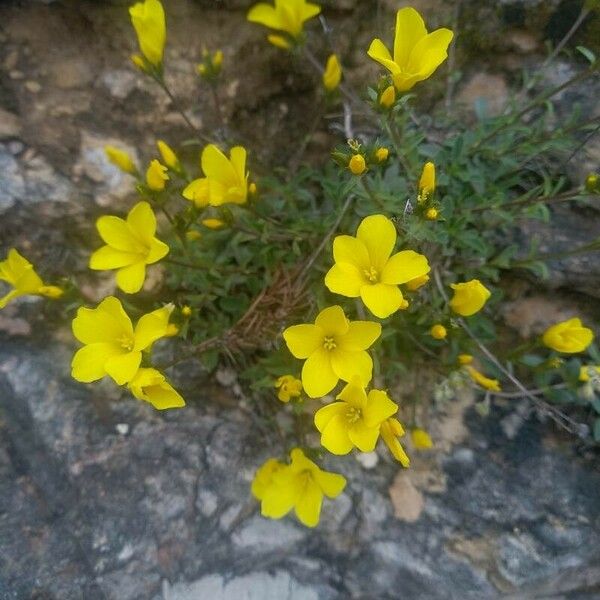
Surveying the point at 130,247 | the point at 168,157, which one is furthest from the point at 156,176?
the point at 130,247

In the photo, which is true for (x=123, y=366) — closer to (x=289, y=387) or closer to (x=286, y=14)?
(x=289, y=387)

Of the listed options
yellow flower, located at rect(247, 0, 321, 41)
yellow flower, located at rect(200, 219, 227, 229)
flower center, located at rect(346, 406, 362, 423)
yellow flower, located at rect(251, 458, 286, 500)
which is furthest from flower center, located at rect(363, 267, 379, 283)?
yellow flower, located at rect(247, 0, 321, 41)

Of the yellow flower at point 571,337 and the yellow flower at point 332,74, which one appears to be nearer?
the yellow flower at point 571,337

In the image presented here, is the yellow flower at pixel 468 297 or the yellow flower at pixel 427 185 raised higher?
the yellow flower at pixel 427 185

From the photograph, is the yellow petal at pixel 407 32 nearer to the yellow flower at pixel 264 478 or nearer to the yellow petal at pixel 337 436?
the yellow petal at pixel 337 436

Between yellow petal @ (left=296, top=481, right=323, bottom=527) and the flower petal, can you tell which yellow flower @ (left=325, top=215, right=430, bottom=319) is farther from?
yellow petal @ (left=296, top=481, right=323, bottom=527)

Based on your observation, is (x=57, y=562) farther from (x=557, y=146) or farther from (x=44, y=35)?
(x=557, y=146)

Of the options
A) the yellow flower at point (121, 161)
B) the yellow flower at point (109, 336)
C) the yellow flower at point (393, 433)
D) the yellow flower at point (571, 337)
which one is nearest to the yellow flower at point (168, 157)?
the yellow flower at point (121, 161)

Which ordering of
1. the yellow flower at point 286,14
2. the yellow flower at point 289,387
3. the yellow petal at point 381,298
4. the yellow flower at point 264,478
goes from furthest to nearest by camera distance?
the yellow flower at point 286,14 < the yellow flower at point 264,478 < the yellow flower at point 289,387 < the yellow petal at point 381,298
